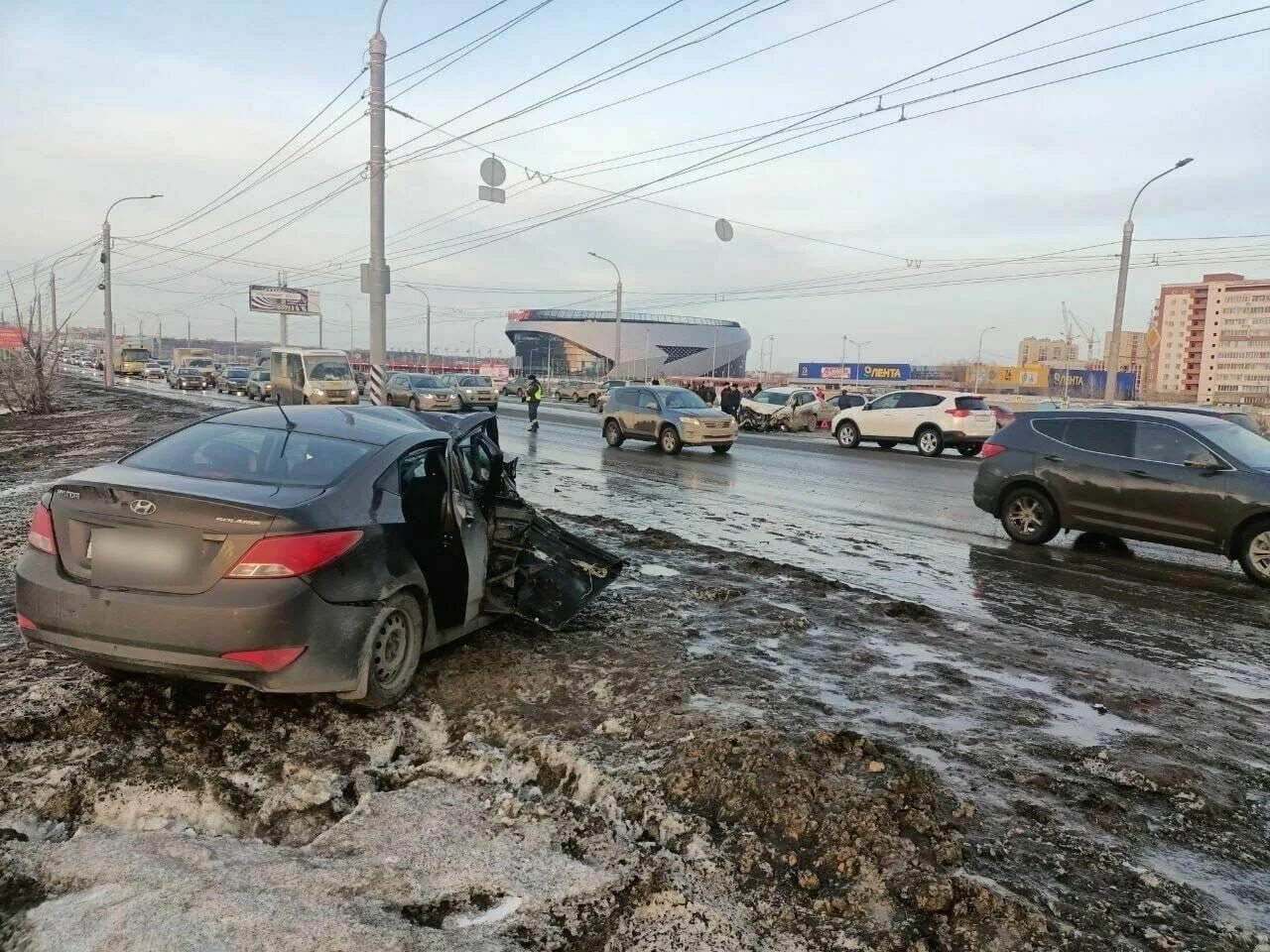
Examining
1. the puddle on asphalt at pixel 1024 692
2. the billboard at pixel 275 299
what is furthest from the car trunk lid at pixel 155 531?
the billboard at pixel 275 299

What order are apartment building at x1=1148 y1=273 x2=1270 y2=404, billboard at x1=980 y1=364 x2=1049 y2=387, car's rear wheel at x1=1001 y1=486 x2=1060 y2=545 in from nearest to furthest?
car's rear wheel at x1=1001 y1=486 x2=1060 y2=545 < billboard at x1=980 y1=364 x2=1049 y2=387 < apartment building at x1=1148 y1=273 x2=1270 y2=404

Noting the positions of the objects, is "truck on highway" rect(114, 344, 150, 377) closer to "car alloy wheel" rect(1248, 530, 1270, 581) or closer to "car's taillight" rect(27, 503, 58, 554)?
"car's taillight" rect(27, 503, 58, 554)

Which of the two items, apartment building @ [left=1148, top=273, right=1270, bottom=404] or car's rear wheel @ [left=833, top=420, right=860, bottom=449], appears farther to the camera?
apartment building @ [left=1148, top=273, right=1270, bottom=404]

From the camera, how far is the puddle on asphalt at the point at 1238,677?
5.20 metres

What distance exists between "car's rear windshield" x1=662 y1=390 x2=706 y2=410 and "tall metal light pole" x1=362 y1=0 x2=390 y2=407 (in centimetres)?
664

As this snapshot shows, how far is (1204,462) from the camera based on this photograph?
867cm

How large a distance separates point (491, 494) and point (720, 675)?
1749 millimetres

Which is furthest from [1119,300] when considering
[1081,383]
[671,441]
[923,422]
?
[1081,383]

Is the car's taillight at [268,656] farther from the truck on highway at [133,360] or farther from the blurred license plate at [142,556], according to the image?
the truck on highway at [133,360]

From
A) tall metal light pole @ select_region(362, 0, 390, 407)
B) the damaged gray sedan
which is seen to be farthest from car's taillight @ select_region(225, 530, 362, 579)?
tall metal light pole @ select_region(362, 0, 390, 407)

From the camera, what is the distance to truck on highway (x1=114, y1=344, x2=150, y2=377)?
6919 centimetres

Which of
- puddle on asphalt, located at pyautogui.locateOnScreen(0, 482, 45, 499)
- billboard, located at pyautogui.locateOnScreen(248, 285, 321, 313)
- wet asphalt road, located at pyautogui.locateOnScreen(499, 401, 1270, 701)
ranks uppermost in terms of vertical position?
billboard, located at pyautogui.locateOnScreen(248, 285, 321, 313)

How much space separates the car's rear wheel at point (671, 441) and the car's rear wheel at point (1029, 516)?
1083 cm

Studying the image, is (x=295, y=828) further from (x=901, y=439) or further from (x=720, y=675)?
(x=901, y=439)
